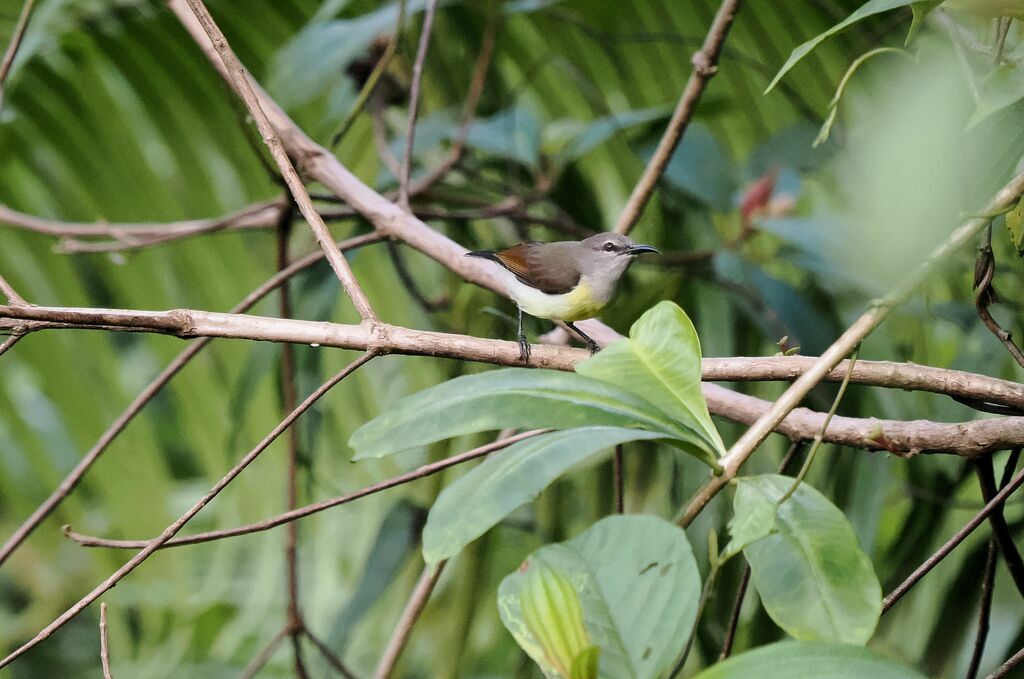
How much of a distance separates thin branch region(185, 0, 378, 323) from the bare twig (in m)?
0.54

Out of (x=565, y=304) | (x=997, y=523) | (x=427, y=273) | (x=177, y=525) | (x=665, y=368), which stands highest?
(x=665, y=368)

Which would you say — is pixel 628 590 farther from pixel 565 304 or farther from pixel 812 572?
pixel 565 304

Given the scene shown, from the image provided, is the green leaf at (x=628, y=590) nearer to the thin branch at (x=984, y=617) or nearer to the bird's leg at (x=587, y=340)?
the thin branch at (x=984, y=617)

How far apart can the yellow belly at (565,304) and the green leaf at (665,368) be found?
1.04m

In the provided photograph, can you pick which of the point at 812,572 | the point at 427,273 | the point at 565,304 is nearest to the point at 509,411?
the point at 812,572

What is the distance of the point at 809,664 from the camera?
1.59ft

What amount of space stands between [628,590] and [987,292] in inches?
21.2

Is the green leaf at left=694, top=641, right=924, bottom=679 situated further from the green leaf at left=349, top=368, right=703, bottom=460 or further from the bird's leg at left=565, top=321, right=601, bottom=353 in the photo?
the bird's leg at left=565, top=321, right=601, bottom=353

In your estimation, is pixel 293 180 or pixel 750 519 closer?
pixel 750 519

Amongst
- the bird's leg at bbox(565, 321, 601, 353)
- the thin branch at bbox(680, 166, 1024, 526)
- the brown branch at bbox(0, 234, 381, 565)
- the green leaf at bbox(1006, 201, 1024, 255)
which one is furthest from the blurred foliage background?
the thin branch at bbox(680, 166, 1024, 526)

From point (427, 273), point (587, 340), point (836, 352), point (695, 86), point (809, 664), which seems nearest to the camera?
point (809, 664)

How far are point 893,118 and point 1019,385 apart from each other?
253mm

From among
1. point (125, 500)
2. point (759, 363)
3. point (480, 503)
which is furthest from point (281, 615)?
point (480, 503)

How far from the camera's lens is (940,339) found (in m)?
2.24
